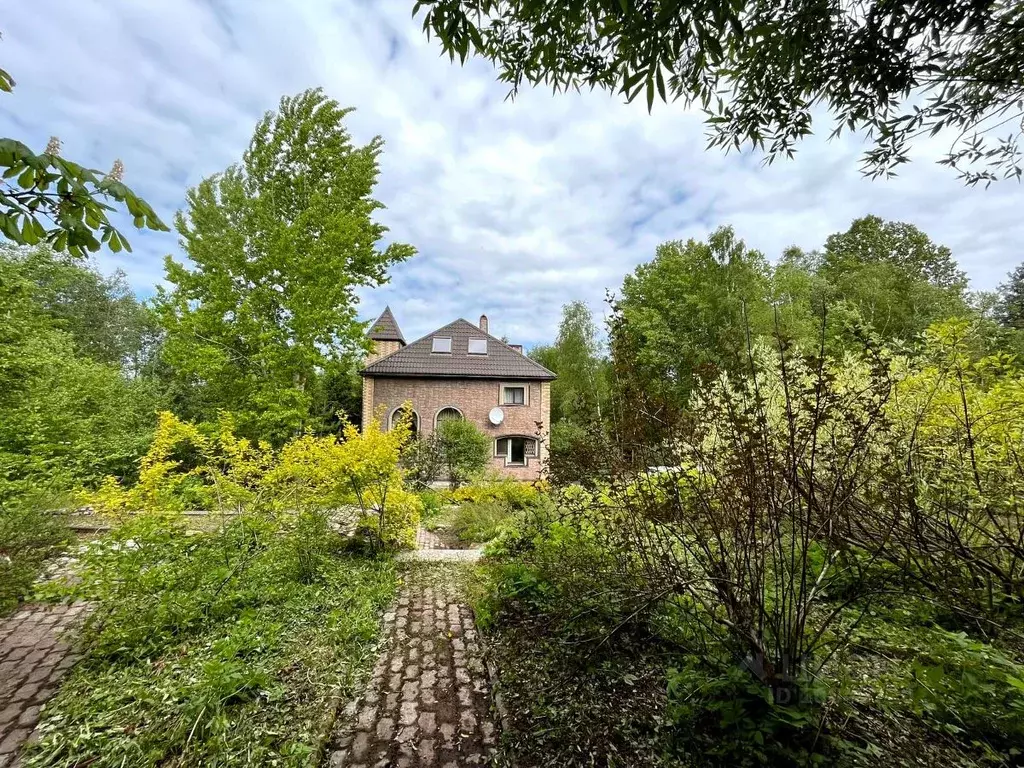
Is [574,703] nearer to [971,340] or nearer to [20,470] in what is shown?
[971,340]

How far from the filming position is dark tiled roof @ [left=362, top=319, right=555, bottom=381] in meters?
17.5

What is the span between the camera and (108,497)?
12.6ft

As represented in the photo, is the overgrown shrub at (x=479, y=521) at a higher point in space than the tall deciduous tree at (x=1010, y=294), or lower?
lower

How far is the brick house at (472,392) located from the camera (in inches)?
680

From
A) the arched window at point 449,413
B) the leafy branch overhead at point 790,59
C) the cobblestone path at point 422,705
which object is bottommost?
the cobblestone path at point 422,705

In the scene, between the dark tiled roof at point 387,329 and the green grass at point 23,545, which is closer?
the green grass at point 23,545

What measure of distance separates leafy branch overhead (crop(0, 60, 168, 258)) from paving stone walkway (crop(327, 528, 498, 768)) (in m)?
2.89

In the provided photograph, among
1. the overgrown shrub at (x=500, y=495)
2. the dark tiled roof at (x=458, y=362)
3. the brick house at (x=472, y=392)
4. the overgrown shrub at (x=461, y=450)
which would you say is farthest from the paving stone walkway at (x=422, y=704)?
the dark tiled roof at (x=458, y=362)

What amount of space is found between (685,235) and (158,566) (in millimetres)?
25470

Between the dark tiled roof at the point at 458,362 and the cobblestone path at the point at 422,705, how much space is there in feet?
45.4

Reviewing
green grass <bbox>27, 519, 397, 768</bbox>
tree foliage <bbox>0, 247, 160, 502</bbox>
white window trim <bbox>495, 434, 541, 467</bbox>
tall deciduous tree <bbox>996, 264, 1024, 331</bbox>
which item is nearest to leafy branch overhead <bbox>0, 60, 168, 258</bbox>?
green grass <bbox>27, 519, 397, 768</bbox>

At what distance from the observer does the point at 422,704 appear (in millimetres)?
2850

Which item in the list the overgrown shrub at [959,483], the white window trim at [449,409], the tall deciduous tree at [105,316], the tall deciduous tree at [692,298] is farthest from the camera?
the tall deciduous tree at [105,316]

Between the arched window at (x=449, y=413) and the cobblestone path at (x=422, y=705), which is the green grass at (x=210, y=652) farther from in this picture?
the arched window at (x=449, y=413)
